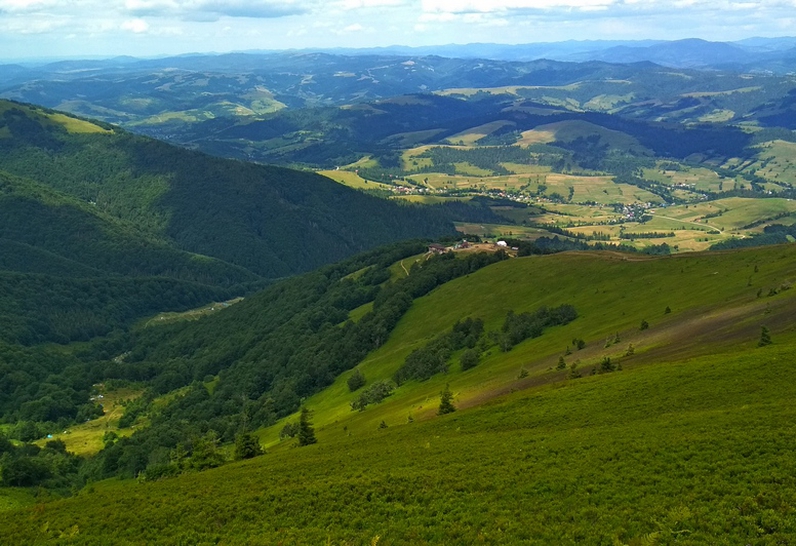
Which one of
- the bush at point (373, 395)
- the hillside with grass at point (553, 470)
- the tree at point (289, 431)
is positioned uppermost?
the hillside with grass at point (553, 470)

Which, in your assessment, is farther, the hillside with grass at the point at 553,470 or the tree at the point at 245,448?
the tree at the point at 245,448

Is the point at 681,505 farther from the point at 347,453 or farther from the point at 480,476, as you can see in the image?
the point at 347,453

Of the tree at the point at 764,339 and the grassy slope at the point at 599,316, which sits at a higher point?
the tree at the point at 764,339

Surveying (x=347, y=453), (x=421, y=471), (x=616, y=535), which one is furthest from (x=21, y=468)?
(x=616, y=535)

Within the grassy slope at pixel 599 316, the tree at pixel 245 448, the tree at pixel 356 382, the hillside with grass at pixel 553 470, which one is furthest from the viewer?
the tree at pixel 356 382

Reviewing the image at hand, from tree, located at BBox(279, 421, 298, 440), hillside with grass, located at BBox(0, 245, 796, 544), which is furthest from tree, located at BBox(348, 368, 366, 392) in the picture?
hillside with grass, located at BBox(0, 245, 796, 544)

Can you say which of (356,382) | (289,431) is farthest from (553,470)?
(356,382)

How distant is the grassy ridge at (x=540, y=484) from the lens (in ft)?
123

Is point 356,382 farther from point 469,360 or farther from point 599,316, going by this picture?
point 599,316

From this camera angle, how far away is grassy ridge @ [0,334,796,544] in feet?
123

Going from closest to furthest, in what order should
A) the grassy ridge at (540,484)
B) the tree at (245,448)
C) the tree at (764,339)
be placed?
the grassy ridge at (540,484)
the tree at (764,339)
the tree at (245,448)

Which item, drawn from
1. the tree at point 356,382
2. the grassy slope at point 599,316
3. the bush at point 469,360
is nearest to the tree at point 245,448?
the grassy slope at point 599,316

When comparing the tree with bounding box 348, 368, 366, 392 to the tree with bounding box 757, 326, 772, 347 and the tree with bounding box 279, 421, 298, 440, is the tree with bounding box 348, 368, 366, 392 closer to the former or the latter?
the tree with bounding box 279, 421, 298, 440

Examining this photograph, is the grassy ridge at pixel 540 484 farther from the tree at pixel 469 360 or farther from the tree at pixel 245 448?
the tree at pixel 469 360
